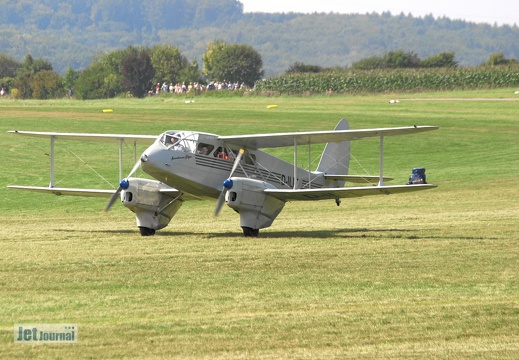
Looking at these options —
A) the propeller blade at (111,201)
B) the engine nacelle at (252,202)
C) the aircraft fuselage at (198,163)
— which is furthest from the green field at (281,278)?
the aircraft fuselage at (198,163)

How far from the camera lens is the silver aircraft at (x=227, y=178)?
23.7 metres

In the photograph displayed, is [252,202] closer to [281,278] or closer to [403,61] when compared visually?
[281,278]

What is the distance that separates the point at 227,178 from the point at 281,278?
807cm

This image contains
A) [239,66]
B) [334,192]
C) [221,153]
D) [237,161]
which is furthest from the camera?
[239,66]

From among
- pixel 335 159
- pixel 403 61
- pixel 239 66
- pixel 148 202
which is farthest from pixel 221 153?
pixel 239 66

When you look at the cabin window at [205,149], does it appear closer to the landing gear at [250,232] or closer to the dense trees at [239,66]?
the landing gear at [250,232]

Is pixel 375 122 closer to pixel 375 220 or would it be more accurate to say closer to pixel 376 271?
pixel 375 220

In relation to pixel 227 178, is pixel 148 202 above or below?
below

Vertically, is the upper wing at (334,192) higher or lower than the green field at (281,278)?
higher

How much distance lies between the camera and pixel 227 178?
24.9 m

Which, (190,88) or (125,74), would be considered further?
(125,74)

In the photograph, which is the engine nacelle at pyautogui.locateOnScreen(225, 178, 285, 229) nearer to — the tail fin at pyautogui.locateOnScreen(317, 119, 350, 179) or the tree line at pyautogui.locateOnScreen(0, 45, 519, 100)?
the tail fin at pyautogui.locateOnScreen(317, 119, 350, 179)

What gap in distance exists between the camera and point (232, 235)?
25094mm

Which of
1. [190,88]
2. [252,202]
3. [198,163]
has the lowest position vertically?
[190,88]
